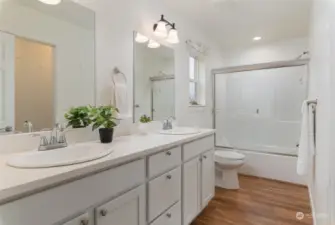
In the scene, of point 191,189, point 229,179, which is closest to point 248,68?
point 229,179

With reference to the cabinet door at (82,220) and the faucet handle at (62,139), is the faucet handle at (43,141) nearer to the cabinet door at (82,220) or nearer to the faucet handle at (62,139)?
the faucet handle at (62,139)

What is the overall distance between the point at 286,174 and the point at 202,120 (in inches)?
56.2

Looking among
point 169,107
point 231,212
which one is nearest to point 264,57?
point 169,107

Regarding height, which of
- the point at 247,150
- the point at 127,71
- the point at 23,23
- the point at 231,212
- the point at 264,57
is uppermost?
the point at 264,57

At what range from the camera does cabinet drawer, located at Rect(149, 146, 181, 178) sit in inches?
55.1

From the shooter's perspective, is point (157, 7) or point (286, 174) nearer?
point (157, 7)

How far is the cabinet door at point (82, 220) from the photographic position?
90 cm

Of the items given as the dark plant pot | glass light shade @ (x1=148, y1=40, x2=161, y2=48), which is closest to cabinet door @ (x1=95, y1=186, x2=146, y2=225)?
the dark plant pot

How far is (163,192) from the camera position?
4.96 ft

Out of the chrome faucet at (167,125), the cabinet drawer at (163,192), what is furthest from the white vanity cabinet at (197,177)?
the chrome faucet at (167,125)

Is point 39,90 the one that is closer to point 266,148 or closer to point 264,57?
point 266,148

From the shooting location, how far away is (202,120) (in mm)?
3385

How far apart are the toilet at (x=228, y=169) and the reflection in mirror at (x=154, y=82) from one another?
3.06 ft

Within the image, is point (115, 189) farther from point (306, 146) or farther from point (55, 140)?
point (306, 146)
